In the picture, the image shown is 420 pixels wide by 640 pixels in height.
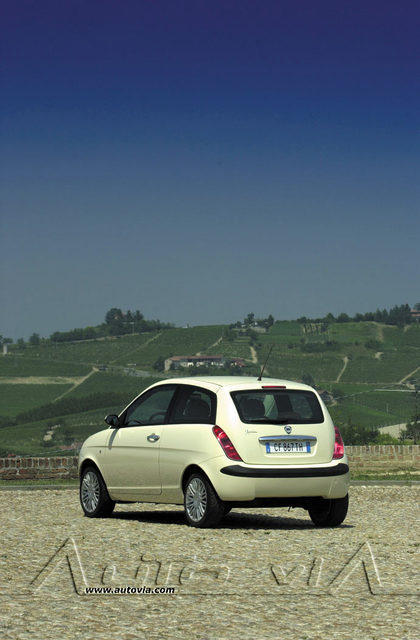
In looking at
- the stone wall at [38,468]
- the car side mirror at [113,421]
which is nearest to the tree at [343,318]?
the stone wall at [38,468]

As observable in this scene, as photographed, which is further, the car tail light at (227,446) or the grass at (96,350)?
the grass at (96,350)

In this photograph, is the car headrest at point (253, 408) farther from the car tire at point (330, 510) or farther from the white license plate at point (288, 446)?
the car tire at point (330, 510)

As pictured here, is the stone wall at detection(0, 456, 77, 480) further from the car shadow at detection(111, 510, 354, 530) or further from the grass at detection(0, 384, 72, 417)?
the grass at detection(0, 384, 72, 417)

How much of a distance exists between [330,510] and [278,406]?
1.42 m

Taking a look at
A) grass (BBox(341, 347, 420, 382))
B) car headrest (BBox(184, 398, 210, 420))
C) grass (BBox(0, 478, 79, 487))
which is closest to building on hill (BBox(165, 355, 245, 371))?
grass (BBox(341, 347, 420, 382))

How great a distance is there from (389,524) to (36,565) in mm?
5305

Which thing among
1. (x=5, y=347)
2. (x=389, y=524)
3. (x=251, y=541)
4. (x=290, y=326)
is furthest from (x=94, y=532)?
(x=5, y=347)

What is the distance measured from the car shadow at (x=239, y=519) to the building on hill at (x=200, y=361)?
Answer: 3446 inches

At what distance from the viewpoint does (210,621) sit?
6.73 metres

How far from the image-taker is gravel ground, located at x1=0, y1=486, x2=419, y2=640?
21.5ft

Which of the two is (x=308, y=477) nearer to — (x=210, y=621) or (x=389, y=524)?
(x=389, y=524)

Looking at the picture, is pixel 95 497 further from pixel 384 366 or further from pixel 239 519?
pixel 384 366

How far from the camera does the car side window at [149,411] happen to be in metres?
13.0

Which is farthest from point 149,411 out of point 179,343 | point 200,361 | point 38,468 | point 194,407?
point 179,343
